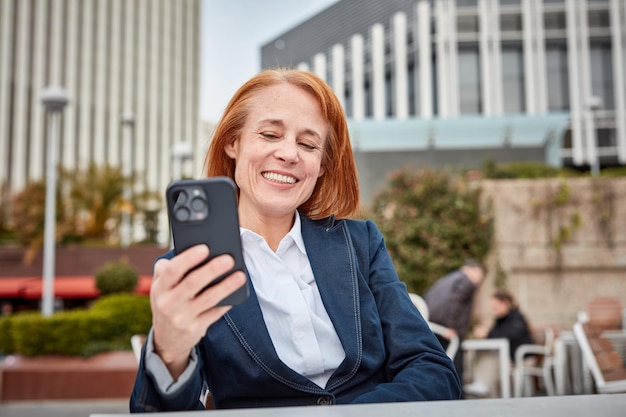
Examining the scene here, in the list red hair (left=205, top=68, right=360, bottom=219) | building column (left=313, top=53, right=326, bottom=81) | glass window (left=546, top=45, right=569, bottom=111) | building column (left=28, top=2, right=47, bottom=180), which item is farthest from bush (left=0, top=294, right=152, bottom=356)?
building column (left=28, top=2, right=47, bottom=180)

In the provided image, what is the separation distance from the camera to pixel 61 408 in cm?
750

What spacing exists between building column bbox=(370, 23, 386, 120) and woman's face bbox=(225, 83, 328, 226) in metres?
30.6

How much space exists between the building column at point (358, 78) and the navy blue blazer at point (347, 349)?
31.1 m

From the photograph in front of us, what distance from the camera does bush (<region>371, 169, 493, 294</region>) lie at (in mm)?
9516

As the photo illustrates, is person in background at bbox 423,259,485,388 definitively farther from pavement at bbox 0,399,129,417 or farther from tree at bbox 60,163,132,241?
tree at bbox 60,163,132,241

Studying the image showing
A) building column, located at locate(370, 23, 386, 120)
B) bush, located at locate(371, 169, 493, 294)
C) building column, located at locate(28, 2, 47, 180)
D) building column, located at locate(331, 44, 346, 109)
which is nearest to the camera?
bush, located at locate(371, 169, 493, 294)

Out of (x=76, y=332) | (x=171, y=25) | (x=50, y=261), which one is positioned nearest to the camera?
(x=76, y=332)

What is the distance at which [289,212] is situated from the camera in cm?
150

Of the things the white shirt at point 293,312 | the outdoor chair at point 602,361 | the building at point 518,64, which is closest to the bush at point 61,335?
the outdoor chair at point 602,361

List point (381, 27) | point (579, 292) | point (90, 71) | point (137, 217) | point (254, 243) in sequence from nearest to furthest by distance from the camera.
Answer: point (254, 243)
point (579, 292)
point (137, 217)
point (381, 27)
point (90, 71)

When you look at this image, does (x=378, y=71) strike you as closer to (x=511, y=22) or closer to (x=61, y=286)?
(x=511, y=22)

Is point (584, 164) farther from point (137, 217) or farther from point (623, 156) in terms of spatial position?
point (137, 217)

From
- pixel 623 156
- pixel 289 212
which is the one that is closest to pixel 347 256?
pixel 289 212

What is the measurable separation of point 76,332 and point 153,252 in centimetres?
1175
